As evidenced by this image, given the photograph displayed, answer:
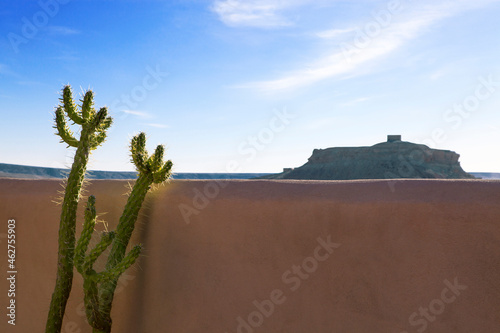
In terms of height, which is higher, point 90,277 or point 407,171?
point 407,171

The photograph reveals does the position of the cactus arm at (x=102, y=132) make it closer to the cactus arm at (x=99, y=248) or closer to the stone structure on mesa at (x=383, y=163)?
the cactus arm at (x=99, y=248)

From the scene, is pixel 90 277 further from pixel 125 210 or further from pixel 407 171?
pixel 407 171

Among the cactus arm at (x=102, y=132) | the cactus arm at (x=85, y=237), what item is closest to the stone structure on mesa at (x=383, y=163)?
the cactus arm at (x=102, y=132)

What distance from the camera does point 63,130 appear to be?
4062mm

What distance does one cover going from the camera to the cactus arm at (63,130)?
4.04 meters

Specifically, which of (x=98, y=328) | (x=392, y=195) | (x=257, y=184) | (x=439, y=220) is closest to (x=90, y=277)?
(x=98, y=328)

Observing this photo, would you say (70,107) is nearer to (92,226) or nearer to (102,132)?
(102,132)

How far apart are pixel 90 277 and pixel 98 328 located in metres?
0.54

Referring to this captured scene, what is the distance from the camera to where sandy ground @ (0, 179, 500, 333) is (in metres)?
2.81

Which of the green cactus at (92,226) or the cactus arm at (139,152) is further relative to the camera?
A: the cactus arm at (139,152)

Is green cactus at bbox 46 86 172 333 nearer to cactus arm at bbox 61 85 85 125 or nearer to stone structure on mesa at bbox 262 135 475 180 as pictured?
cactus arm at bbox 61 85 85 125

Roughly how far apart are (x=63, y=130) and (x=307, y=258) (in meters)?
2.41

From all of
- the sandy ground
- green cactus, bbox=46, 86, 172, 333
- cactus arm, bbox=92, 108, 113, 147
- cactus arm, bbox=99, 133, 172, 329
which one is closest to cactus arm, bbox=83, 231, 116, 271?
green cactus, bbox=46, 86, 172, 333

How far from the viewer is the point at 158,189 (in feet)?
13.1
